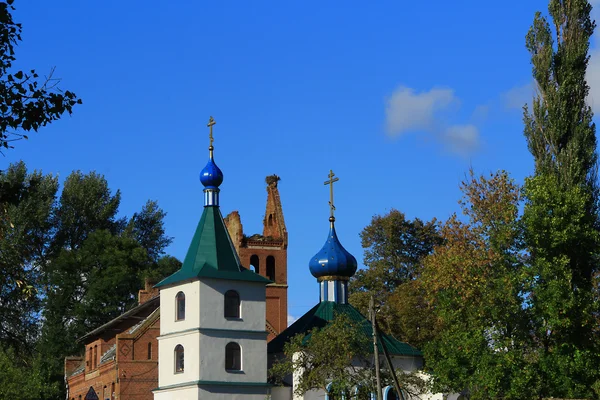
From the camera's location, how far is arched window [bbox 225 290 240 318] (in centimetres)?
3462

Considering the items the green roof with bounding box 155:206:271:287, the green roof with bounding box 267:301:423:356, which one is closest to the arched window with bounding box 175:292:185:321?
the green roof with bounding box 155:206:271:287

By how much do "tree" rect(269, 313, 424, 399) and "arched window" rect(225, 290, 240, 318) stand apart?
221cm

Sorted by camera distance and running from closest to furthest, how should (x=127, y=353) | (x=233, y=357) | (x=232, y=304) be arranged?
(x=233, y=357) → (x=232, y=304) → (x=127, y=353)

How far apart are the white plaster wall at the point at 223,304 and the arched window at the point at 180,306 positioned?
1.13 m

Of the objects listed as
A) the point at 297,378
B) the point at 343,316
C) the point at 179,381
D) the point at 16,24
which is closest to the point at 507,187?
the point at 343,316

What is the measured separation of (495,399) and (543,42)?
1352 cm

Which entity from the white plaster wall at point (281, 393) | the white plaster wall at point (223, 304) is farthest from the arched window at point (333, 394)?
the white plaster wall at point (223, 304)

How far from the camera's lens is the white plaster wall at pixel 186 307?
111 ft

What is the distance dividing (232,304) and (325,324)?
4832 mm

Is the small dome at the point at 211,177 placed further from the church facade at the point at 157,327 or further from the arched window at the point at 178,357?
the arched window at the point at 178,357

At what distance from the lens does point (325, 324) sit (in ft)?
125

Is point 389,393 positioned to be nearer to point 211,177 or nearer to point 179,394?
point 179,394

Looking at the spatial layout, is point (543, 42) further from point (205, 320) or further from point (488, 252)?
point (205, 320)

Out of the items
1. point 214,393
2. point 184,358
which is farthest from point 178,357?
point 214,393
